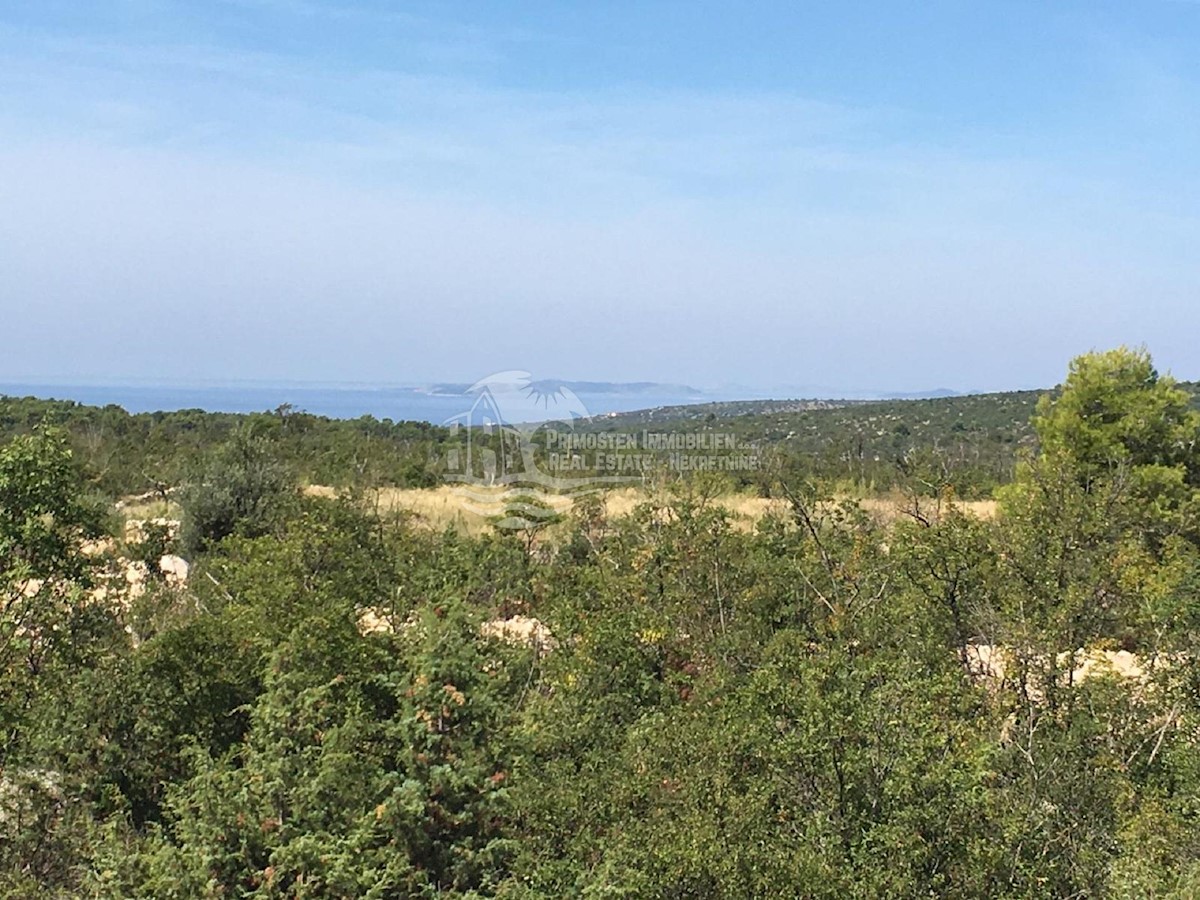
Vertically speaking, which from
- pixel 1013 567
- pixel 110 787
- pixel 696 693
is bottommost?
pixel 110 787

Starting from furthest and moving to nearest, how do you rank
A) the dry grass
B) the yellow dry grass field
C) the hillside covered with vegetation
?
the yellow dry grass field
the dry grass
the hillside covered with vegetation

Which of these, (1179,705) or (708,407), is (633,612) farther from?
(708,407)

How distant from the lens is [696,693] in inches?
343

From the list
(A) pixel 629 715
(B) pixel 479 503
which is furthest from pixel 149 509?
(A) pixel 629 715

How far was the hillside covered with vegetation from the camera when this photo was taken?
6.02m

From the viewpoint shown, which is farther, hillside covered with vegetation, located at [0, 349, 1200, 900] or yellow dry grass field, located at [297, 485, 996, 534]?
yellow dry grass field, located at [297, 485, 996, 534]

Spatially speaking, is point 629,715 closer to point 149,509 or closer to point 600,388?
point 149,509

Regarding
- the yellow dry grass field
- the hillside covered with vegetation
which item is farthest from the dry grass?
the hillside covered with vegetation

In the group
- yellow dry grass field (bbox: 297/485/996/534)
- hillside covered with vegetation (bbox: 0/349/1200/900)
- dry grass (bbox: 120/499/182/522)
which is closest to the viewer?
hillside covered with vegetation (bbox: 0/349/1200/900)

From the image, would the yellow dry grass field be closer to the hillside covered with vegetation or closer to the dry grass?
the dry grass

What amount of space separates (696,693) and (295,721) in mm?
3496

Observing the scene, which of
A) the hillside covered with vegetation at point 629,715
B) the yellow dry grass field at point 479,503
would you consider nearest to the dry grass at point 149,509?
the yellow dry grass field at point 479,503

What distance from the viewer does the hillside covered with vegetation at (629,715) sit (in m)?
6.02

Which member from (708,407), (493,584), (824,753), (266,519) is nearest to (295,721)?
(824,753)
